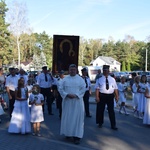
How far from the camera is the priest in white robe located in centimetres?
816

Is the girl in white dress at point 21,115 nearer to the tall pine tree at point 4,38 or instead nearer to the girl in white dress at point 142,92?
the girl in white dress at point 142,92

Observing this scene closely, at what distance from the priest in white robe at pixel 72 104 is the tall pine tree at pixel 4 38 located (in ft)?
171

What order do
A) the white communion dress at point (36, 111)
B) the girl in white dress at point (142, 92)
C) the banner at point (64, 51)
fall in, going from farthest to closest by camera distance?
the girl in white dress at point (142, 92) < the banner at point (64, 51) < the white communion dress at point (36, 111)

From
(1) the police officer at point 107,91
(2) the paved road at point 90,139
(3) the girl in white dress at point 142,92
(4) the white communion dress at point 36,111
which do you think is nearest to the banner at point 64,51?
(1) the police officer at point 107,91

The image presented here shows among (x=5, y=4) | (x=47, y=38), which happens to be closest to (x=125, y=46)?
(x=47, y=38)

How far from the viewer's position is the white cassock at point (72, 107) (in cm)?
816

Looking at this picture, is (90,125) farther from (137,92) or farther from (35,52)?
(35,52)

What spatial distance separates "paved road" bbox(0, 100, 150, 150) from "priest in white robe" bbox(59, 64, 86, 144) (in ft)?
1.19

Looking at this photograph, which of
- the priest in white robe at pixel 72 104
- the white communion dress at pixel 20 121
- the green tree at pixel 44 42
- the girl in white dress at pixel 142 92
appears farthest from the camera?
the green tree at pixel 44 42

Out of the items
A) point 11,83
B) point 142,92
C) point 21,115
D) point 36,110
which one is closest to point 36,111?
point 36,110

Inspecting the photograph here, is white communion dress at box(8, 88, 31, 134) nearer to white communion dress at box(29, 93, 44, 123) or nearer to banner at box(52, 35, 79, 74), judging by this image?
white communion dress at box(29, 93, 44, 123)

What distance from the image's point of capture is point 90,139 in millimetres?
8602

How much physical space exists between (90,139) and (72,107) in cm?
105

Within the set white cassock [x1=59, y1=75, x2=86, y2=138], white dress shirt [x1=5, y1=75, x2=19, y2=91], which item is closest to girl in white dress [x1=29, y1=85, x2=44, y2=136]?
white cassock [x1=59, y1=75, x2=86, y2=138]
